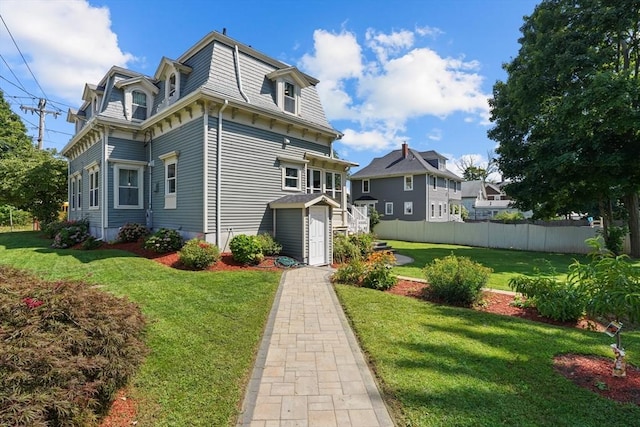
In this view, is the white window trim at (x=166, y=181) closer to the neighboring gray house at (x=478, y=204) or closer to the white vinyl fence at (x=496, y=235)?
the white vinyl fence at (x=496, y=235)

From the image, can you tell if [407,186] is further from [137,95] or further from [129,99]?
[129,99]

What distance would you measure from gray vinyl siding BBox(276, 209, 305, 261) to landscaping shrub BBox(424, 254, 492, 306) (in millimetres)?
5089

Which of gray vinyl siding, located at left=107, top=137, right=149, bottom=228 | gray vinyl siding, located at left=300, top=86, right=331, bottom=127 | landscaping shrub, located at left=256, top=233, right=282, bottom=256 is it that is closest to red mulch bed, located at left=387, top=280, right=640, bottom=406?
landscaping shrub, located at left=256, top=233, right=282, bottom=256

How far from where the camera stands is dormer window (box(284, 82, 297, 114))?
13227 mm

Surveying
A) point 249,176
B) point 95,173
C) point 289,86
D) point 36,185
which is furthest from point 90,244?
point 36,185

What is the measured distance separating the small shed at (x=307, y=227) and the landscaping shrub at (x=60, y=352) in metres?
7.05

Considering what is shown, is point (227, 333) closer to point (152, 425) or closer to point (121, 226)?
point (152, 425)

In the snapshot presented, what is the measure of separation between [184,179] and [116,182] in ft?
13.0

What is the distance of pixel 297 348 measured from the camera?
14.0 ft

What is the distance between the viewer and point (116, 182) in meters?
12.9

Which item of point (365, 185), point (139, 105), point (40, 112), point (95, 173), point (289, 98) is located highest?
point (40, 112)

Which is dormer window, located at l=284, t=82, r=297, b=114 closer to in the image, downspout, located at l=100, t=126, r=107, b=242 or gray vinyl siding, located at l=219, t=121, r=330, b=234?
gray vinyl siding, located at l=219, t=121, r=330, b=234

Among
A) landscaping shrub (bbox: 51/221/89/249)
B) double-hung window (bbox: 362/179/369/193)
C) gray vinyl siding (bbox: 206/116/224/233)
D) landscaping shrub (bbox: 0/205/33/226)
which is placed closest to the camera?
gray vinyl siding (bbox: 206/116/224/233)

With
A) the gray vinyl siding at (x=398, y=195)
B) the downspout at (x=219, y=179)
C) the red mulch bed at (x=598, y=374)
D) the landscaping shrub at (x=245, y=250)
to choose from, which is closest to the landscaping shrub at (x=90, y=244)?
the downspout at (x=219, y=179)
